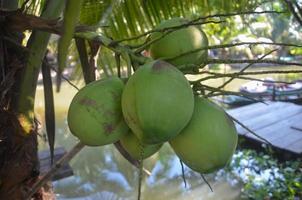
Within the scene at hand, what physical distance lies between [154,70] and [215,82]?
1209 centimetres

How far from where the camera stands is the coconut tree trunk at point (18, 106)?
2.98 feet

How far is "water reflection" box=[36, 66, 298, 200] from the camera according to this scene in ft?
15.8

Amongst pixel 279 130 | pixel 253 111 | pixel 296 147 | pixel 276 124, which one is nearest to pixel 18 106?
pixel 296 147

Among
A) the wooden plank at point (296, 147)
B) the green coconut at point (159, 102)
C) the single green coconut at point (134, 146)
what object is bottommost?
the wooden plank at point (296, 147)

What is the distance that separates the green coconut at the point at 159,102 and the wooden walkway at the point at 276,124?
4.50 meters

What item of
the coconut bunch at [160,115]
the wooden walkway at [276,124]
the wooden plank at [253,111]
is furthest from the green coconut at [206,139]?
the wooden plank at [253,111]

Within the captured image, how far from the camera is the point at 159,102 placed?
0.54 metres

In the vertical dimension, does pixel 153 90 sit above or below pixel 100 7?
below

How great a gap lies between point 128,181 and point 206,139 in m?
4.85

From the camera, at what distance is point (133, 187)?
5133 mm

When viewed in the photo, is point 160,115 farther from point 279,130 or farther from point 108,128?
point 279,130

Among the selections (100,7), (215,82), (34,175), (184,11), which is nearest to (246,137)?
(184,11)

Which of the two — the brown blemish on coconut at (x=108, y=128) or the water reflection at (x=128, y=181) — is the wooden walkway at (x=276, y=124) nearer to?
the water reflection at (x=128, y=181)

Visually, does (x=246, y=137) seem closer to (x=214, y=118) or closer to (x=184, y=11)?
(x=184, y=11)
